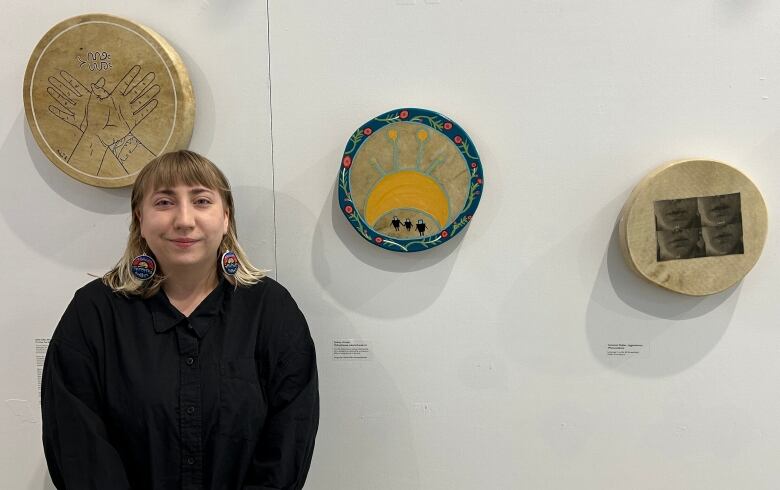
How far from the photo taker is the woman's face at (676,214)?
1377mm

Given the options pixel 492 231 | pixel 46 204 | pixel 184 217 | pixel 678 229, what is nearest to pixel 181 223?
pixel 184 217

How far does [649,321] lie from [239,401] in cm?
97

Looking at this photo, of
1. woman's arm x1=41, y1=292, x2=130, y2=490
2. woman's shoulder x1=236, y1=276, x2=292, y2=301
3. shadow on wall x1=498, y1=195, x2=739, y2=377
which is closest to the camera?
woman's arm x1=41, y1=292, x2=130, y2=490

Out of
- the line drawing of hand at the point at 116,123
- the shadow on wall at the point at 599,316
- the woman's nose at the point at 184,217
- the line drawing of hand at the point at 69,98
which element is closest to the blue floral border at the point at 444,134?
the shadow on wall at the point at 599,316

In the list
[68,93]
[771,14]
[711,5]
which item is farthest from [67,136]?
[771,14]

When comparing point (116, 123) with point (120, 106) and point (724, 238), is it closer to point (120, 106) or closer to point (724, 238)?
point (120, 106)

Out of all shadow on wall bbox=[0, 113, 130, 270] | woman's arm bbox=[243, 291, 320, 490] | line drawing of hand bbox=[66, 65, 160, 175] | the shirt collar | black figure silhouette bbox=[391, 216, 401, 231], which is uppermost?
line drawing of hand bbox=[66, 65, 160, 175]

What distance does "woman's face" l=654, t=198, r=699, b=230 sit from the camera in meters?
1.38

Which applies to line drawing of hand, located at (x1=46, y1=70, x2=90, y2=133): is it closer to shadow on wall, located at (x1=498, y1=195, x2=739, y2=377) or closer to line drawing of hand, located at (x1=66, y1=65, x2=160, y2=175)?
line drawing of hand, located at (x1=66, y1=65, x2=160, y2=175)

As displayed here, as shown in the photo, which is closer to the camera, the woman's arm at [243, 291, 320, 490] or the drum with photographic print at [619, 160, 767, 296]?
the woman's arm at [243, 291, 320, 490]

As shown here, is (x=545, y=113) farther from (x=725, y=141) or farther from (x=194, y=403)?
(x=194, y=403)

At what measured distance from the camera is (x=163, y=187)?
4.05 feet

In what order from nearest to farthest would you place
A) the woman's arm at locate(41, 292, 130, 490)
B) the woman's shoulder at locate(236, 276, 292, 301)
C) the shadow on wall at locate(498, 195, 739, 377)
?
the woman's arm at locate(41, 292, 130, 490), the woman's shoulder at locate(236, 276, 292, 301), the shadow on wall at locate(498, 195, 739, 377)

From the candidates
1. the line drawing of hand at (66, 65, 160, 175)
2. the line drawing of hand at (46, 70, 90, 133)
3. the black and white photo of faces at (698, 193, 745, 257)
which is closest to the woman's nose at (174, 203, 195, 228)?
the line drawing of hand at (66, 65, 160, 175)
